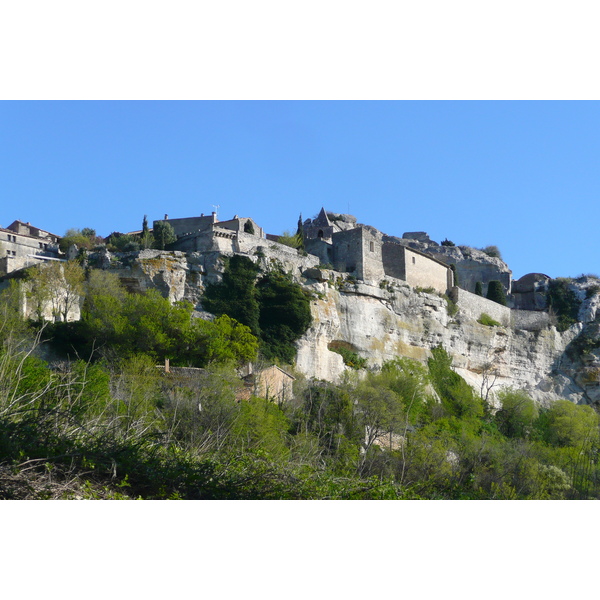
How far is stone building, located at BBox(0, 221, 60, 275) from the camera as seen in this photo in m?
35.0

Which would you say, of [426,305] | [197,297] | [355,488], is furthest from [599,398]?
[355,488]

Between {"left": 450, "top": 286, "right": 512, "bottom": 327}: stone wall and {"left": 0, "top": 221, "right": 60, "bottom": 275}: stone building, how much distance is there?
21380 mm

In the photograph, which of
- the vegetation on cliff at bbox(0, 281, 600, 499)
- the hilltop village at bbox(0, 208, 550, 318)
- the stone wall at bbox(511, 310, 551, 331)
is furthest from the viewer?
the stone wall at bbox(511, 310, 551, 331)

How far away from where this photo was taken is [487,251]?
58.5 metres

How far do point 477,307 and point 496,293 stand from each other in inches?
155

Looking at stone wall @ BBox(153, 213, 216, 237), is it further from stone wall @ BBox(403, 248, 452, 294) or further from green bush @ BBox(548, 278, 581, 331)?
green bush @ BBox(548, 278, 581, 331)

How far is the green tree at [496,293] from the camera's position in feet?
144

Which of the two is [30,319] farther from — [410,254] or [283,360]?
[410,254]

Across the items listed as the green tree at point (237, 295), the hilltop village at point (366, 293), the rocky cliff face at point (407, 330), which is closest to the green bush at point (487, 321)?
the hilltop village at point (366, 293)

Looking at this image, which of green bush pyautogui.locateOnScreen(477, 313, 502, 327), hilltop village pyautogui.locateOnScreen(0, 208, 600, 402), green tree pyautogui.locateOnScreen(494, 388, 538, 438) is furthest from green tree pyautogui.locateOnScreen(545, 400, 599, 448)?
green bush pyautogui.locateOnScreen(477, 313, 502, 327)

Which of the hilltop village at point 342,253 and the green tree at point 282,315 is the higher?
the hilltop village at point 342,253

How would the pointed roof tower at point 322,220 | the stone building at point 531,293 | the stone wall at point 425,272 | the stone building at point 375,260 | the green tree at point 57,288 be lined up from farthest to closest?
the pointed roof tower at point 322,220
the stone building at point 531,293
the stone wall at point 425,272
the stone building at point 375,260
the green tree at point 57,288

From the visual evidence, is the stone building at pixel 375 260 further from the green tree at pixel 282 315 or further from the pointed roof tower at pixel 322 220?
the pointed roof tower at pixel 322 220

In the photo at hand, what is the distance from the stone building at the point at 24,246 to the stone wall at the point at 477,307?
70.1ft
